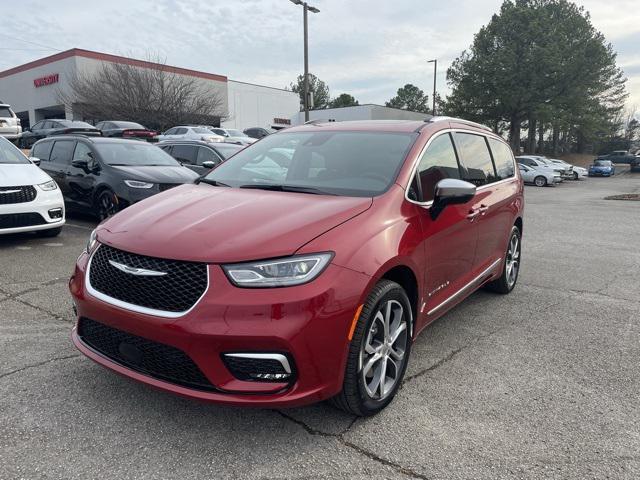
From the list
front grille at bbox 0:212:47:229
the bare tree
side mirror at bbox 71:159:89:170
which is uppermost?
the bare tree

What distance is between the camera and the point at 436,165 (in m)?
3.67

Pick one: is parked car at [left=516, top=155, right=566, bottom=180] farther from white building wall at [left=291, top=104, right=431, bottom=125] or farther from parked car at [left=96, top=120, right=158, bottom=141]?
parked car at [left=96, top=120, right=158, bottom=141]

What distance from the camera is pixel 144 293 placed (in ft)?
8.33

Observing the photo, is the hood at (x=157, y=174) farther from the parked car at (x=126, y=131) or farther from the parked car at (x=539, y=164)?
the parked car at (x=539, y=164)

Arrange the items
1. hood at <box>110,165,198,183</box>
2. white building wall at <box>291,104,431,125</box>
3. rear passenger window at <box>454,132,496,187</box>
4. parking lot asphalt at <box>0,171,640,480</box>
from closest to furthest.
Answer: parking lot asphalt at <box>0,171,640,480</box> → rear passenger window at <box>454,132,496,187</box> → hood at <box>110,165,198,183</box> → white building wall at <box>291,104,431,125</box>

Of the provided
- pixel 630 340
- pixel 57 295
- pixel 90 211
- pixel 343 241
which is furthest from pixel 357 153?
pixel 90 211

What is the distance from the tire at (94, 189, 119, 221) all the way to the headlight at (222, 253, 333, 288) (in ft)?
20.7

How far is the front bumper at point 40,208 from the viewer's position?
662 cm

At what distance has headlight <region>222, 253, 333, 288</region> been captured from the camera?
243 centimetres

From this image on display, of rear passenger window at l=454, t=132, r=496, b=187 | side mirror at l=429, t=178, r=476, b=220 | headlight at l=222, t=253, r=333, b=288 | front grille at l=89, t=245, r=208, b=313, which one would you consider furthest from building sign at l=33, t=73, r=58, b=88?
headlight at l=222, t=253, r=333, b=288

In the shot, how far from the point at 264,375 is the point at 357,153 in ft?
6.10

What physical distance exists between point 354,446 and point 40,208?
6102mm

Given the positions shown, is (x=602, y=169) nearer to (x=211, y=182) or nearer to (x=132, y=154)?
(x=132, y=154)

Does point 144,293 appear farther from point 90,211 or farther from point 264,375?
point 90,211
